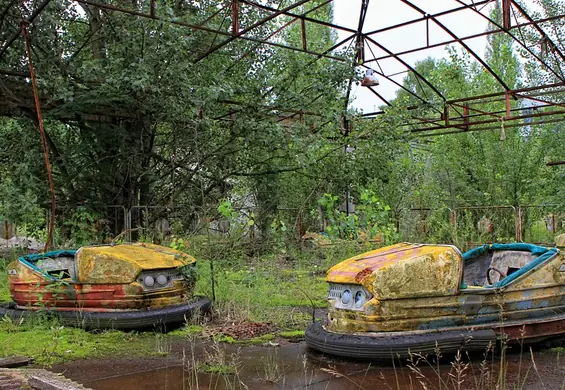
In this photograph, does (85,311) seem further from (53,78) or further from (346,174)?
(346,174)

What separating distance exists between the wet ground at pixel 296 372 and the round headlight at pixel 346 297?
0.34 meters

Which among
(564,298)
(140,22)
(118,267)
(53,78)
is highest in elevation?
(140,22)

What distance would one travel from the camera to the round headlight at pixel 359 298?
10.9 ft

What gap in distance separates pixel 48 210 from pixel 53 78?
82.5 inches

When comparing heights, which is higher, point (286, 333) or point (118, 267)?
point (118, 267)

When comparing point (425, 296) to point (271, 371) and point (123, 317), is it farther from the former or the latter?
point (123, 317)

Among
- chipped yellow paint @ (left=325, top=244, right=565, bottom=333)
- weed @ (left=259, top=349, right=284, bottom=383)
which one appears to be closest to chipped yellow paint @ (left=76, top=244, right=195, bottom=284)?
weed @ (left=259, top=349, right=284, bottom=383)

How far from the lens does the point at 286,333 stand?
4.03 meters

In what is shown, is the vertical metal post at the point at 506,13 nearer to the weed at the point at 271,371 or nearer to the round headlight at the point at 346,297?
the round headlight at the point at 346,297

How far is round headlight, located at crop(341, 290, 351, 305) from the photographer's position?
3.42m

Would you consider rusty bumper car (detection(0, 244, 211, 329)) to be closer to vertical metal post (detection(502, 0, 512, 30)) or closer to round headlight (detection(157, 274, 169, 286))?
round headlight (detection(157, 274, 169, 286))

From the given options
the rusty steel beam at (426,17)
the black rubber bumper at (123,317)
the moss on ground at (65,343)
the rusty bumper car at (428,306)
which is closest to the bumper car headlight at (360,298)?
the rusty bumper car at (428,306)

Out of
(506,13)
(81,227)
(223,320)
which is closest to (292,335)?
(223,320)

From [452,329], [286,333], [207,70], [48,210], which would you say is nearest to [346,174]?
[207,70]
